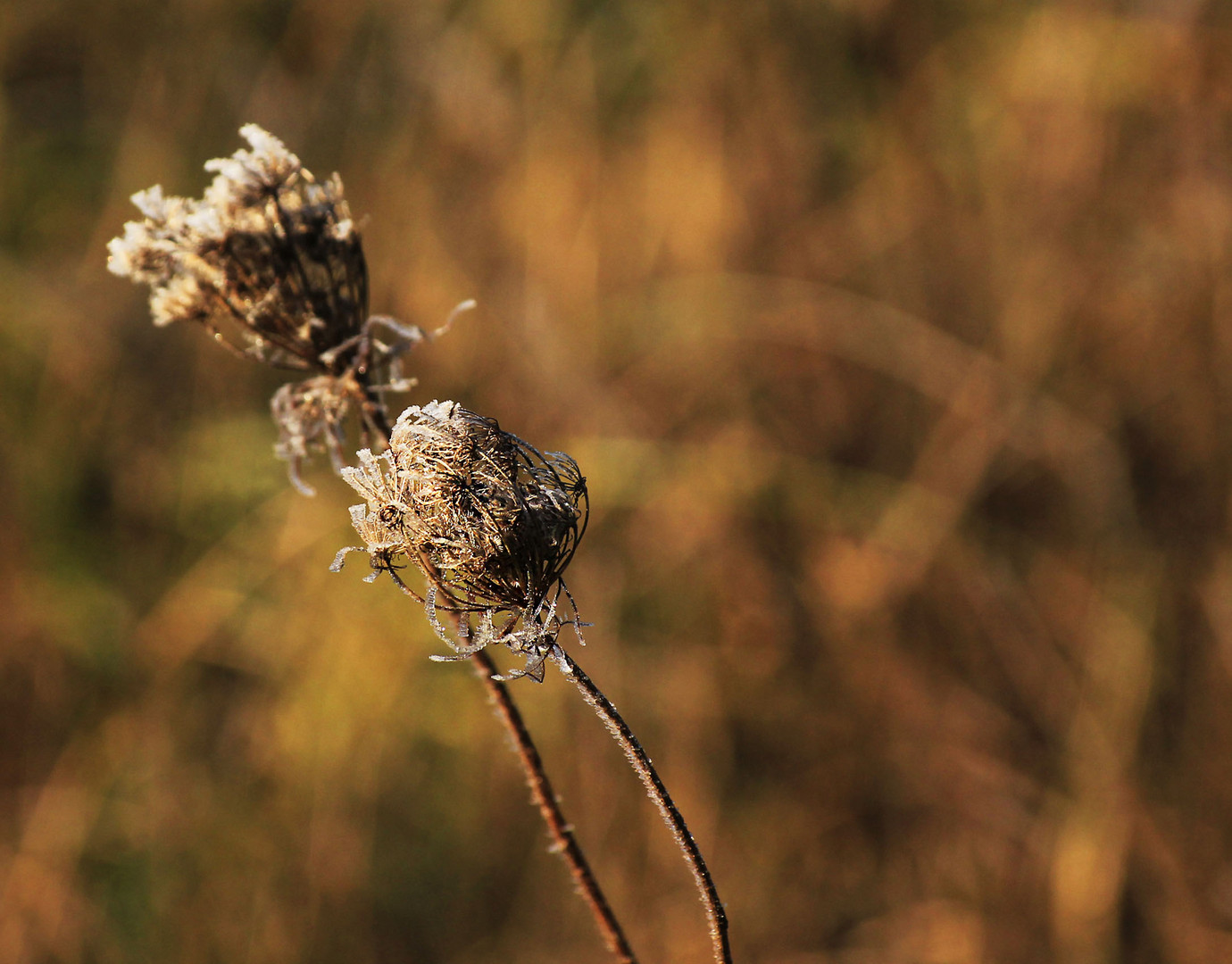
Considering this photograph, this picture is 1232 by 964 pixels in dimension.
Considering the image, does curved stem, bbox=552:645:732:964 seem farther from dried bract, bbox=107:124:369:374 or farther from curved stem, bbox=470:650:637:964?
dried bract, bbox=107:124:369:374

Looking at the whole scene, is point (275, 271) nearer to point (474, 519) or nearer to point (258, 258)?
point (258, 258)

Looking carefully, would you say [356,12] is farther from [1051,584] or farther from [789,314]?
[1051,584]

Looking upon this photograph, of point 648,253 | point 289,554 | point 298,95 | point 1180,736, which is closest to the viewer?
point 1180,736

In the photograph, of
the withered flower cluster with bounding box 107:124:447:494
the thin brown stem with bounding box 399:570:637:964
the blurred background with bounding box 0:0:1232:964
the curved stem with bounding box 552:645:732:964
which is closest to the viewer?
the curved stem with bounding box 552:645:732:964

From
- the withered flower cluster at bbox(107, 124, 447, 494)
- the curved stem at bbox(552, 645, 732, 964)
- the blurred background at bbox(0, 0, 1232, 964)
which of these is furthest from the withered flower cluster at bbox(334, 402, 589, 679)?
the blurred background at bbox(0, 0, 1232, 964)

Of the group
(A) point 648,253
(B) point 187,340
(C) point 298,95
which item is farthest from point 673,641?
(C) point 298,95

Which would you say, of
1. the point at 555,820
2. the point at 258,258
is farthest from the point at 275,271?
the point at 555,820

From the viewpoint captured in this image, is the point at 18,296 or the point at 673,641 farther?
the point at 18,296
